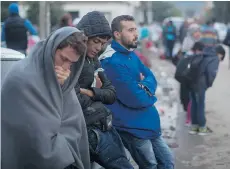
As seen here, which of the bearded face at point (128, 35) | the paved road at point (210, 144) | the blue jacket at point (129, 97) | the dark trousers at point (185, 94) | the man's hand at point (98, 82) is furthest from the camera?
the dark trousers at point (185, 94)

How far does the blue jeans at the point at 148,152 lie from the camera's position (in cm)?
414

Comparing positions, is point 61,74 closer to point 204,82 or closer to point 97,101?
point 97,101

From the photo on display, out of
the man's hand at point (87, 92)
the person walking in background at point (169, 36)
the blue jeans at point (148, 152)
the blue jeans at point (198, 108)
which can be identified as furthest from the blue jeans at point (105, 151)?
the person walking in background at point (169, 36)

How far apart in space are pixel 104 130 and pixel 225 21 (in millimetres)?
52101

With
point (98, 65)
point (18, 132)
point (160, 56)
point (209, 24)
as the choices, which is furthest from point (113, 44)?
point (160, 56)

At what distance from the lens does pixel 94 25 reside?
368cm

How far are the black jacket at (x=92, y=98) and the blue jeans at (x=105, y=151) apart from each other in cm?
12

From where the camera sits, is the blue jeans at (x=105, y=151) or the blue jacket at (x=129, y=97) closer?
the blue jeans at (x=105, y=151)

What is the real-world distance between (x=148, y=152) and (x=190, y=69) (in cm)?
408

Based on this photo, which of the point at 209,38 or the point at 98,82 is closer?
the point at 98,82

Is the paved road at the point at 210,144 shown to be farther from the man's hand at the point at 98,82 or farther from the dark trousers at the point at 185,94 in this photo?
the man's hand at the point at 98,82

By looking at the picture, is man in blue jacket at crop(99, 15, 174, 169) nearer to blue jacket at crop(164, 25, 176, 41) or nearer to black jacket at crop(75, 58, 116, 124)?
black jacket at crop(75, 58, 116, 124)

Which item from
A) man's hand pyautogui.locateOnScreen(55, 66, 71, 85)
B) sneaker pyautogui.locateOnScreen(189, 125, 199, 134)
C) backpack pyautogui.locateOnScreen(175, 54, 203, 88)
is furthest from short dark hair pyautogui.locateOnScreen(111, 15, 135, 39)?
sneaker pyautogui.locateOnScreen(189, 125, 199, 134)

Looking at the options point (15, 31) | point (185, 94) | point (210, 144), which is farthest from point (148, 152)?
point (15, 31)
